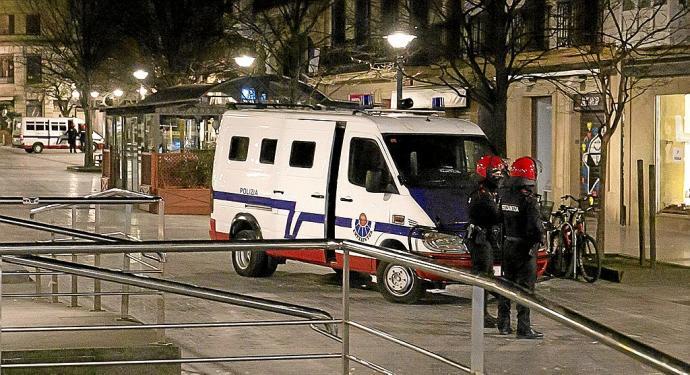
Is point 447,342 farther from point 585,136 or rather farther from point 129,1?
point 129,1

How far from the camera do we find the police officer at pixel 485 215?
1312 cm

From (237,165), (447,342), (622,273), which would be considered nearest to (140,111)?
(237,165)

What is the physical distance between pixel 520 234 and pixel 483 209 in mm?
693

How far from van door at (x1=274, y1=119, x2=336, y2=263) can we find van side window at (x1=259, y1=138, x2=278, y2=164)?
21 centimetres

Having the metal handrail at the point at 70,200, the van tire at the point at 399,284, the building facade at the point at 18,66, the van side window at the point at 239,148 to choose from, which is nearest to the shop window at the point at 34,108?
the building facade at the point at 18,66

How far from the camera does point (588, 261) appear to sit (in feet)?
58.9

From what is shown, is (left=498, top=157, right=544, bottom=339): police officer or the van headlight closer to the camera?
(left=498, top=157, right=544, bottom=339): police officer

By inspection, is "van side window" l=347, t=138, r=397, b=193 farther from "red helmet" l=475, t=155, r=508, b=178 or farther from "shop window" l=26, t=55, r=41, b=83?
"shop window" l=26, t=55, r=41, b=83

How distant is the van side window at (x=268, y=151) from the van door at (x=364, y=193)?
147 cm

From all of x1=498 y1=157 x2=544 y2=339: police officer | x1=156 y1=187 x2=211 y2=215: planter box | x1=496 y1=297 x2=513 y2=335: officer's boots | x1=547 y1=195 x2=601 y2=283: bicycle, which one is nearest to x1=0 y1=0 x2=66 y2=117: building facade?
x1=156 y1=187 x2=211 y2=215: planter box

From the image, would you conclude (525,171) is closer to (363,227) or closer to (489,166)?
(489,166)

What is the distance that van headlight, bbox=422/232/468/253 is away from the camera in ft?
49.2

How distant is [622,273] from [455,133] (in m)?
3.40

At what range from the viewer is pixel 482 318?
592cm
